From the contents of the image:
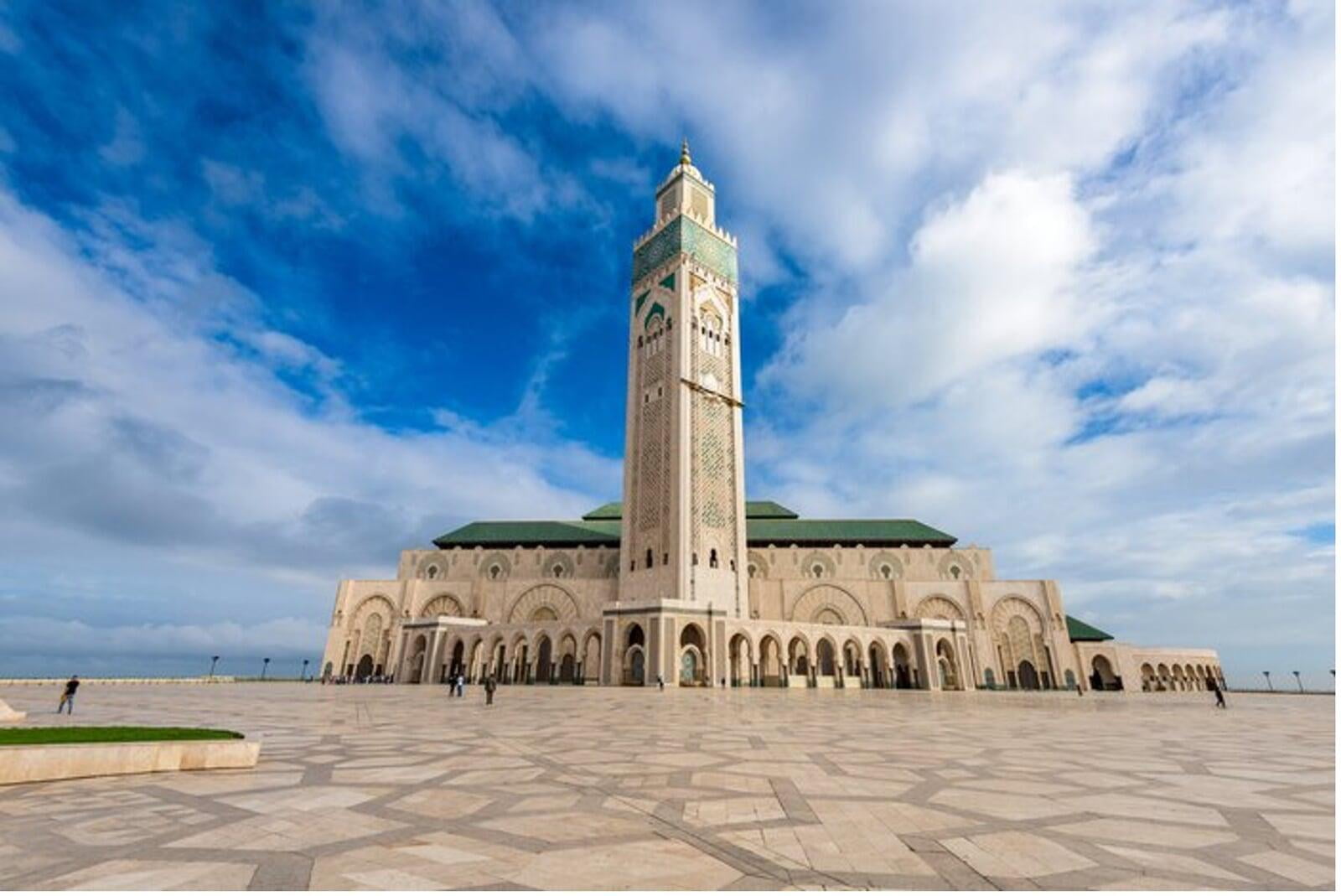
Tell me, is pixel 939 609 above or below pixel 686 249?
below

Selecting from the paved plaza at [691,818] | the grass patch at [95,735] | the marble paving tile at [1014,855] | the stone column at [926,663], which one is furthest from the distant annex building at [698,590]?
the marble paving tile at [1014,855]

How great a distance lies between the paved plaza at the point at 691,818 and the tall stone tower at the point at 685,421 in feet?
89.2

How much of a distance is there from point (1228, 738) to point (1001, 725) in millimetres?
3146

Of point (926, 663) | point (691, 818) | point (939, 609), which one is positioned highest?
point (939, 609)

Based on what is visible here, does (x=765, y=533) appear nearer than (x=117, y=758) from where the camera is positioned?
No

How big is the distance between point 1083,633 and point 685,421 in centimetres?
3430

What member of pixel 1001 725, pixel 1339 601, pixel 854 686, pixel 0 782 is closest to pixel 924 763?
pixel 1339 601

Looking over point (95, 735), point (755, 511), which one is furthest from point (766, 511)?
point (95, 735)

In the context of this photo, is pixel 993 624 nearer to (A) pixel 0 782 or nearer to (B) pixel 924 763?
(B) pixel 924 763

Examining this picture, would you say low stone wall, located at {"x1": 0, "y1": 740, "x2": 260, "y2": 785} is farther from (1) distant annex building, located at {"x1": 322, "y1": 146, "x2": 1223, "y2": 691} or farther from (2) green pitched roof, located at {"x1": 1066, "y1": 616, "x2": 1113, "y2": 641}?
(2) green pitched roof, located at {"x1": 1066, "y1": 616, "x2": 1113, "y2": 641}

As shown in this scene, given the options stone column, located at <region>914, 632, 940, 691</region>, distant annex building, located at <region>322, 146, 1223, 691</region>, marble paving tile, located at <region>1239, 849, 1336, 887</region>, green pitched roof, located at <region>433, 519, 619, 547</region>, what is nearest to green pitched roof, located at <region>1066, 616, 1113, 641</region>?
distant annex building, located at <region>322, 146, 1223, 691</region>

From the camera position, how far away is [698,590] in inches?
1446

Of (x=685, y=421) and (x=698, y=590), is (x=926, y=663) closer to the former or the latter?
(x=698, y=590)

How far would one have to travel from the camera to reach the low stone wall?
509 centimetres
